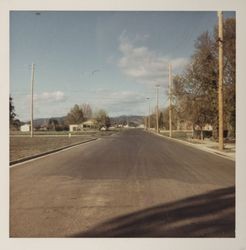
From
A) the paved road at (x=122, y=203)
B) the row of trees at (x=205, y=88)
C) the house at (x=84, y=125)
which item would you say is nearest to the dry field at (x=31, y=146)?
the paved road at (x=122, y=203)

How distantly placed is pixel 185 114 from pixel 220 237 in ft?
78.2

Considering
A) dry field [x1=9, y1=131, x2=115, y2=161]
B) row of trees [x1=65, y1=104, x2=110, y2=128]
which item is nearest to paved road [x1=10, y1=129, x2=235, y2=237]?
dry field [x1=9, y1=131, x2=115, y2=161]

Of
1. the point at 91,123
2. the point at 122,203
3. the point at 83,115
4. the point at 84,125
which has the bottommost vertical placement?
the point at 122,203

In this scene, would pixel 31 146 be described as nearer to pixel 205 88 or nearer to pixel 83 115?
pixel 205 88

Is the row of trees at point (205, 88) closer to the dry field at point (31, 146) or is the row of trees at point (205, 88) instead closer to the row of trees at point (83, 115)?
the dry field at point (31, 146)

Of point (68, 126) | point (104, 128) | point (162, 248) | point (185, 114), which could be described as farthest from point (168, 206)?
point (104, 128)

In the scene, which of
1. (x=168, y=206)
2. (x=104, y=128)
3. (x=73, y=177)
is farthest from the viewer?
(x=104, y=128)

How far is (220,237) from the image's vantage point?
263 inches

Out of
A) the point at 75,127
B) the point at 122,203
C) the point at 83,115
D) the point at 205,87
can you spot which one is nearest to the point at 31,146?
the point at 205,87

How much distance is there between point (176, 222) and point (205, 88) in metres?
20.6

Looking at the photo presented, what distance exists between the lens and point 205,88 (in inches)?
1041

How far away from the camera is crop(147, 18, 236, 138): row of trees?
1969 centimetres

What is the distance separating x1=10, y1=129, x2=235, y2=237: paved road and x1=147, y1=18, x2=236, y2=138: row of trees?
820cm

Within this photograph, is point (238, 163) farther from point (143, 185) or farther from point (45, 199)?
point (45, 199)
